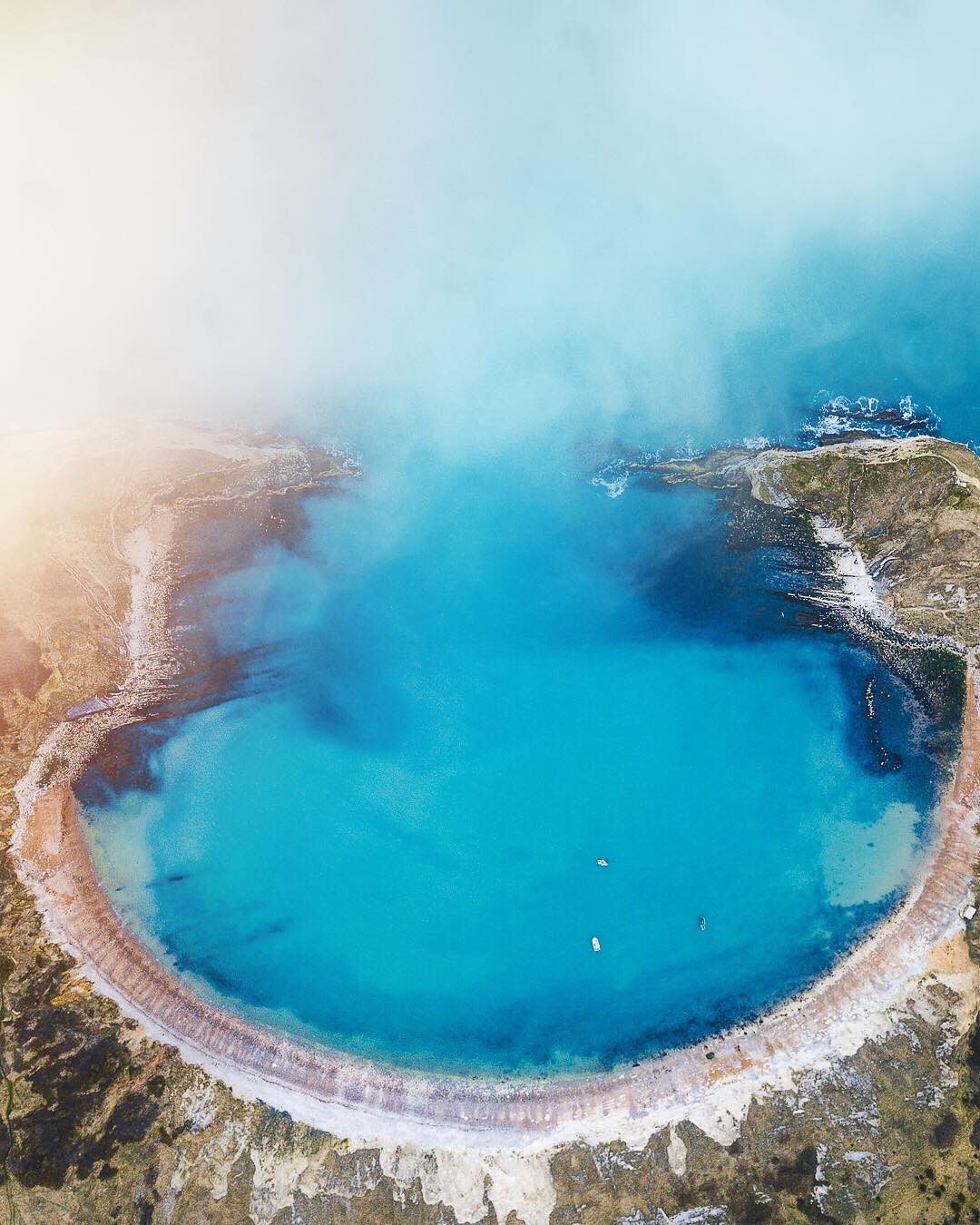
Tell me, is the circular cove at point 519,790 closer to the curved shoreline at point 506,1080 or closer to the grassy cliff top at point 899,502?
the curved shoreline at point 506,1080

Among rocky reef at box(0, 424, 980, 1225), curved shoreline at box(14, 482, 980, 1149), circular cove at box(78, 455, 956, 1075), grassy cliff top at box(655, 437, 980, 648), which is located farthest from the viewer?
grassy cliff top at box(655, 437, 980, 648)

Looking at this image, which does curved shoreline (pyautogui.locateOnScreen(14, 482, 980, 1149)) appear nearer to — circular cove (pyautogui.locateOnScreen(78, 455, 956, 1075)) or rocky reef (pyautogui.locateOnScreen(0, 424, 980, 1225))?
rocky reef (pyautogui.locateOnScreen(0, 424, 980, 1225))

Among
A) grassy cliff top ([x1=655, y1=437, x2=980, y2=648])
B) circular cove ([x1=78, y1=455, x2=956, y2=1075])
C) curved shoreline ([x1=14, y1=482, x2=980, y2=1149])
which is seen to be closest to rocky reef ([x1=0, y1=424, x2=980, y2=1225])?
grassy cliff top ([x1=655, y1=437, x2=980, y2=648])

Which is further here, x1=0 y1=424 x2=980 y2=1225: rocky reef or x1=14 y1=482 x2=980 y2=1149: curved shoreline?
x1=14 y1=482 x2=980 y2=1149: curved shoreline

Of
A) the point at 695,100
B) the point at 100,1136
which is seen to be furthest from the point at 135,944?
the point at 695,100

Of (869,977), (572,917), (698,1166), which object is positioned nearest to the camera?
(698,1166)

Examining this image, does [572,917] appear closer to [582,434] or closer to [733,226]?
[582,434]

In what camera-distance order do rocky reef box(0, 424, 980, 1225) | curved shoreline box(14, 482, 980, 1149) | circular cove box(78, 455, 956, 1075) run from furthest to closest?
circular cove box(78, 455, 956, 1075), curved shoreline box(14, 482, 980, 1149), rocky reef box(0, 424, 980, 1225)
